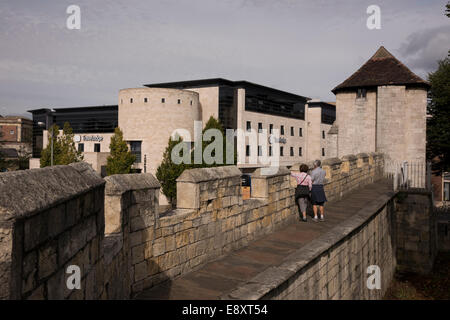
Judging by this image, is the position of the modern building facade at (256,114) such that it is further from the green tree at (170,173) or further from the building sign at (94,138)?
the green tree at (170,173)

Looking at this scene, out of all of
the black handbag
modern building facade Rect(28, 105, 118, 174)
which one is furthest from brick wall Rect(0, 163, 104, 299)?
modern building facade Rect(28, 105, 118, 174)

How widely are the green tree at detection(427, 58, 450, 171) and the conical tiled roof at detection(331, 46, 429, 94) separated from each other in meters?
2.09

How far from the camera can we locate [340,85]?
1042 inches

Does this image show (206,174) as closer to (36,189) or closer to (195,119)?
(36,189)

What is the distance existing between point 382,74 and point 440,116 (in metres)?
5.13

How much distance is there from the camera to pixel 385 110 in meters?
Result: 24.7

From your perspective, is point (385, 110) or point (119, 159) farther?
point (119, 159)

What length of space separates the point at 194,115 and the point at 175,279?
3512 centimetres
